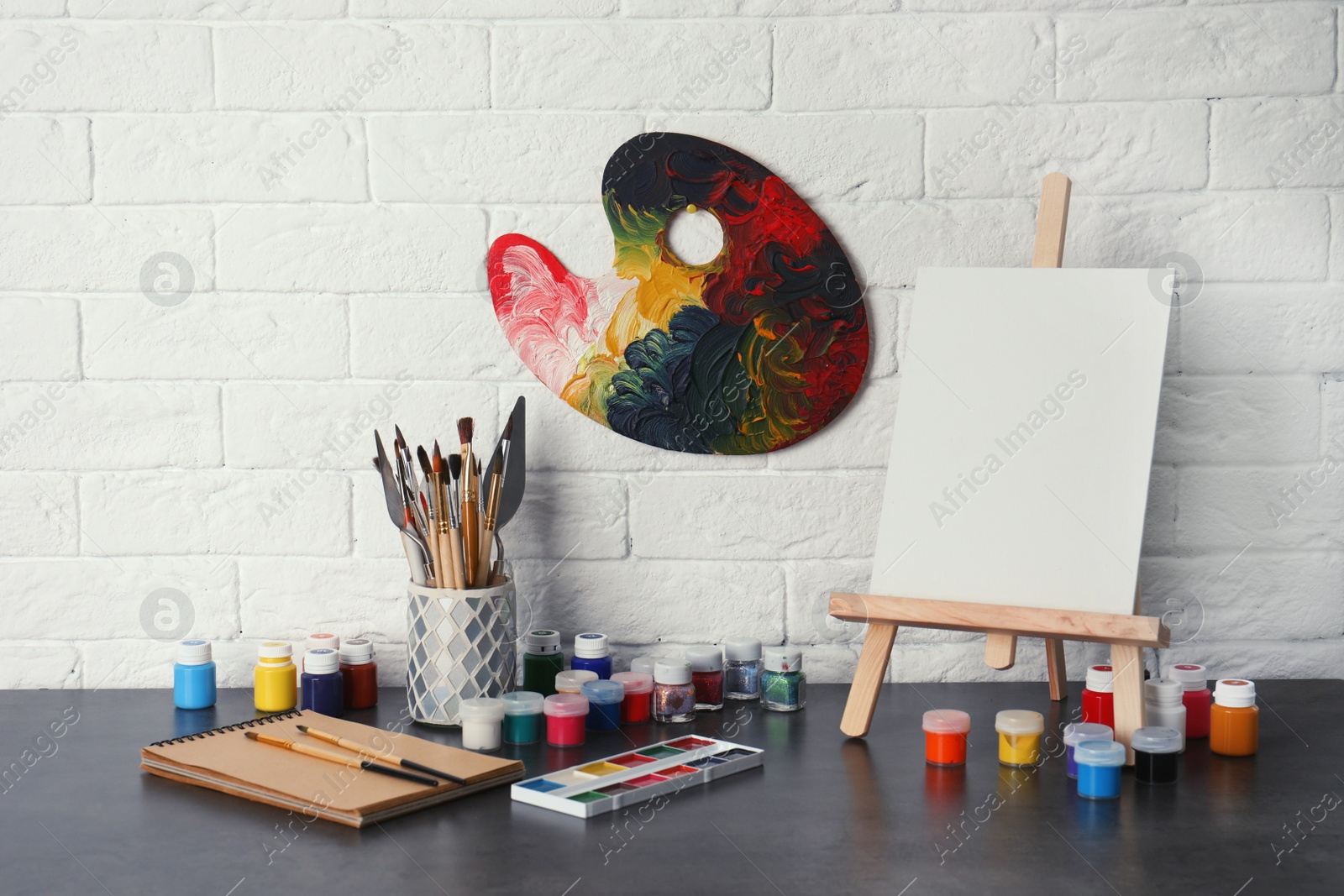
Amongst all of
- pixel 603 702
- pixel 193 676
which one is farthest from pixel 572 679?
pixel 193 676

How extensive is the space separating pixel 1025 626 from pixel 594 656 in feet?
1.46

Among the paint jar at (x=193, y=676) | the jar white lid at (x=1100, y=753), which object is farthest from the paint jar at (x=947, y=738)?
the paint jar at (x=193, y=676)

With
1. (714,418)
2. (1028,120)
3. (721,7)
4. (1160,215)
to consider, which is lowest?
(714,418)

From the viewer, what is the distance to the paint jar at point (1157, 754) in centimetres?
98

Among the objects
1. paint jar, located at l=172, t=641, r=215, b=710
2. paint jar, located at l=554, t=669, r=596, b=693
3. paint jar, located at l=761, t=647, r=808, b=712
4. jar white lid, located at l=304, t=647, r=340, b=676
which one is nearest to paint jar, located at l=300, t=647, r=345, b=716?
jar white lid, located at l=304, t=647, r=340, b=676

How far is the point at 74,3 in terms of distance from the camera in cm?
130

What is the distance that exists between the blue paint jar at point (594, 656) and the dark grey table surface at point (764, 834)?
12 centimetres

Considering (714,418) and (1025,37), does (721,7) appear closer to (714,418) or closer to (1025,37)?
(1025,37)

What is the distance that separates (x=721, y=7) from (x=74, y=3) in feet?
2.39

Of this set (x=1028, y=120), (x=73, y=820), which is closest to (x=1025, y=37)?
(x=1028, y=120)

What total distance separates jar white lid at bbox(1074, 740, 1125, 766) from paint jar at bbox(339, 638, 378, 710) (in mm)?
716

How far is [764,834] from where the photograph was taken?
2.86 ft

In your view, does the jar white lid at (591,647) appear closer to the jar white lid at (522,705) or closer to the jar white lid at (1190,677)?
the jar white lid at (522,705)

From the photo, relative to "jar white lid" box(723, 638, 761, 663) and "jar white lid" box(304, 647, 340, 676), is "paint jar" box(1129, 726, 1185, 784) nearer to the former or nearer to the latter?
"jar white lid" box(723, 638, 761, 663)
